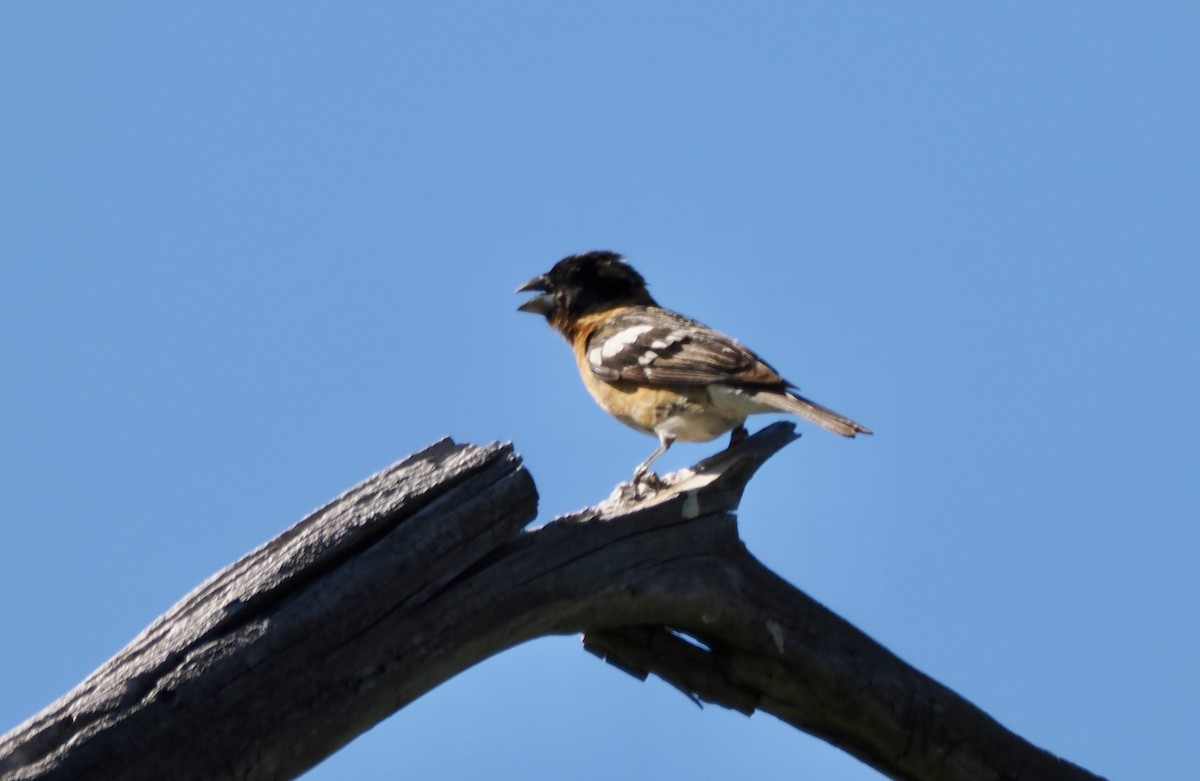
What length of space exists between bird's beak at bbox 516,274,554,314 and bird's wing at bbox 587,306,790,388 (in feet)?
1.79

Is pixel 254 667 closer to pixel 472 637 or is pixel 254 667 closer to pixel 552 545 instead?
pixel 472 637

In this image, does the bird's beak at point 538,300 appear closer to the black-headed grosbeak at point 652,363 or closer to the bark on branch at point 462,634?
the black-headed grosbeak at point 652,363

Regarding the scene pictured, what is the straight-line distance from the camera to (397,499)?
4168mm

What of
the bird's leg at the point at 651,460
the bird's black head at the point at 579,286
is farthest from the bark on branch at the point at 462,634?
the bird's black head at the point at 579,286

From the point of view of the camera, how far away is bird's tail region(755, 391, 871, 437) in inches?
235

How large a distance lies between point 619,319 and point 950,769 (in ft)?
11.5

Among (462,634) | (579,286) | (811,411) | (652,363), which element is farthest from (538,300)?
(462,634)

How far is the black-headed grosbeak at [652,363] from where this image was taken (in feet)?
21.9

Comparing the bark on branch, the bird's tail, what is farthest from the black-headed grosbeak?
the bark on branch

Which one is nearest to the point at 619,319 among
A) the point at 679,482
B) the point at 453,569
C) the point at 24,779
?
the point at 679,482

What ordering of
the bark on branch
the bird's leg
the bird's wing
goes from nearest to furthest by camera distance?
the bark on branch < the bird's leg < the bird's wing

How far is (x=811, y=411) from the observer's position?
620 cm

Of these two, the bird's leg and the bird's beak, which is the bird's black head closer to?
the bird's beak

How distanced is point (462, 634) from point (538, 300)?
438 cm
